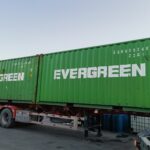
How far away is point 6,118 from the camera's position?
12.4m

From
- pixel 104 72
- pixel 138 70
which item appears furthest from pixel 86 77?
pixel 138 70

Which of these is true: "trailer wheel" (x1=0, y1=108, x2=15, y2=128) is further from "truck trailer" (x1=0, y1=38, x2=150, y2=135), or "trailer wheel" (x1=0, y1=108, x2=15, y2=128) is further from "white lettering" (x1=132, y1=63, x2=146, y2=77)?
"white lettering" (x1=132, y1=63, x2=146, y2=77)

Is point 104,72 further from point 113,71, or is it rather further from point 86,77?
point 86,77

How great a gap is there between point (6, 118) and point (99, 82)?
6.20 meters

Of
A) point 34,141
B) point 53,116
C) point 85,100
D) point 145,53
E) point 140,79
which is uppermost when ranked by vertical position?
point 145,53

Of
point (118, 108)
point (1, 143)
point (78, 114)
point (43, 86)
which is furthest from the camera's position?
point (43, 86)

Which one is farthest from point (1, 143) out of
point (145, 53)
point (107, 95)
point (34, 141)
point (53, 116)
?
point (145, 53)

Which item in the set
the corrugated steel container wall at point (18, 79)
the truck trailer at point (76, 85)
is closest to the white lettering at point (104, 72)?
the truck trailer at point (76, 85)

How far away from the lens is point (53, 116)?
10656mm

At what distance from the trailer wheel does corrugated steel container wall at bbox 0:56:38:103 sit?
2.26 feet

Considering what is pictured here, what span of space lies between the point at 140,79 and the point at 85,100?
2557 mm

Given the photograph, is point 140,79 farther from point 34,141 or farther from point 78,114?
point 34,141

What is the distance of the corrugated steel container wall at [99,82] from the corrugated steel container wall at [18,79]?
610mm

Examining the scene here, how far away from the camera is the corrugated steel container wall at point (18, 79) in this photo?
38.0 feet
